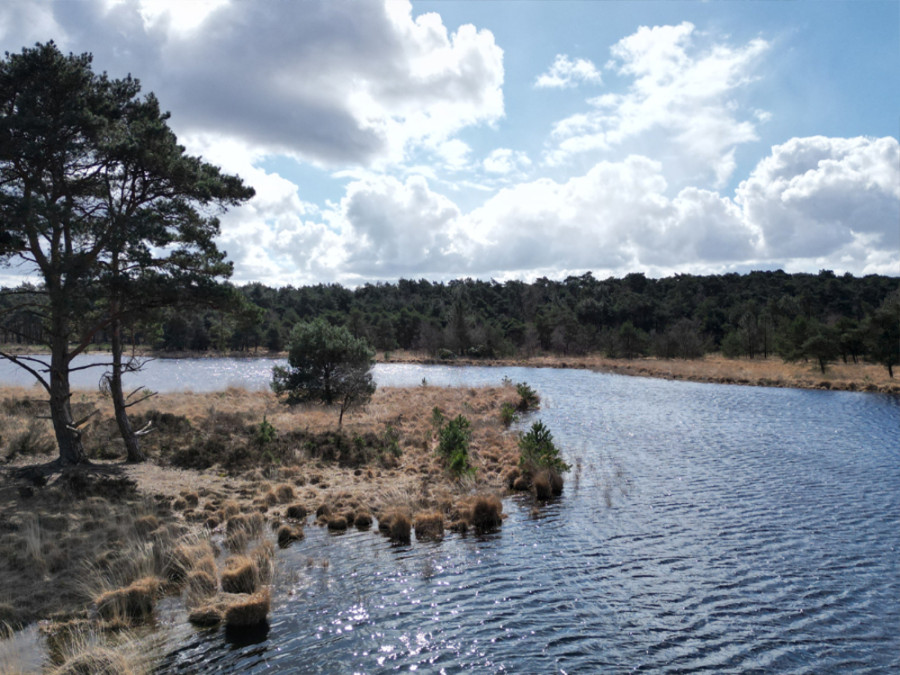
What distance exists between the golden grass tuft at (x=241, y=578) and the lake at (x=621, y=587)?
0.52 m

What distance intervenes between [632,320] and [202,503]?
100.0 meters

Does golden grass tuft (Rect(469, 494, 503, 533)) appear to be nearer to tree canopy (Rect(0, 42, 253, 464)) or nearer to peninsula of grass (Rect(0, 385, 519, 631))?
peninsula of grass (Rect(0, 385, 519, 631))

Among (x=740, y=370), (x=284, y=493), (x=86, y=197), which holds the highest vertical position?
(x=86, y=197)

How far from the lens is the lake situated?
25.1ft

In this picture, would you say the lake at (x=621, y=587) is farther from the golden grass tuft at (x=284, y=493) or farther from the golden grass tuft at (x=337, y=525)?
the golden grass tuft at (x=284, y=493)

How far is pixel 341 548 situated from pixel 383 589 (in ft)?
7.23

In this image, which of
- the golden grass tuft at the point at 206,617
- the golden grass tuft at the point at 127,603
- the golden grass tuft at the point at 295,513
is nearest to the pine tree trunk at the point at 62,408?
the golden grass tuft at the point at 295,513

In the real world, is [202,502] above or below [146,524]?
below

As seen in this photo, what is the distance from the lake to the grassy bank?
28.1 inches

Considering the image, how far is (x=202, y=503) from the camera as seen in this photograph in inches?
536

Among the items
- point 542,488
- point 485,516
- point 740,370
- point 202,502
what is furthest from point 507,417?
point 740,370

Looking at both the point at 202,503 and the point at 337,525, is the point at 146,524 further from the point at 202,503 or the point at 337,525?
the point at 337,525

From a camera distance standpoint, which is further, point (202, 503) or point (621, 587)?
point (202, 503)

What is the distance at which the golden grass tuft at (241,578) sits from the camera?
29.7ft
